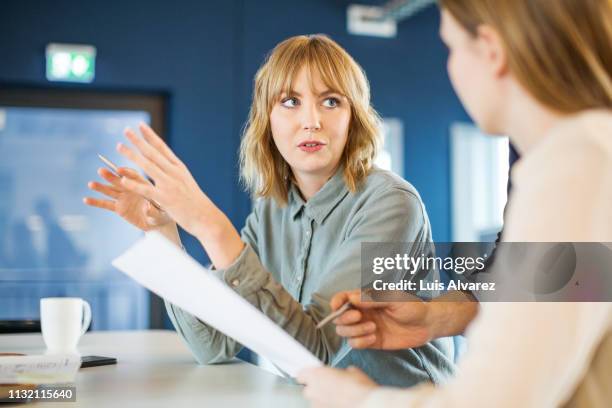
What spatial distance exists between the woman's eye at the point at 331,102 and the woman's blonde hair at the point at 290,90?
25 mm

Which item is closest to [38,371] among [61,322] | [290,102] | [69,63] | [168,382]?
[168,382]

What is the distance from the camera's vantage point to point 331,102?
174 cm

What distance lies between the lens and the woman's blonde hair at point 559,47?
70 centimetres

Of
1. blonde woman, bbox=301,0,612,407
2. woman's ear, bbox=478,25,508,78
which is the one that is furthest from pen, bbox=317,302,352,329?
woman's ear, bbox=478,25,508,78

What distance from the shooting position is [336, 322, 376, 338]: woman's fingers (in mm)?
1071

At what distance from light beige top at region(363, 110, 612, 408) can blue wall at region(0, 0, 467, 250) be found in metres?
4.53

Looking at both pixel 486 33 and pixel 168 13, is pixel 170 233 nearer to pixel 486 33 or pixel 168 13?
pixel 486 33

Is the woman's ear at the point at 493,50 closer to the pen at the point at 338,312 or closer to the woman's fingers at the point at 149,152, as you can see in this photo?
the pen at the point at 338,312

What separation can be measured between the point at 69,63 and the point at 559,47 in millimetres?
4727

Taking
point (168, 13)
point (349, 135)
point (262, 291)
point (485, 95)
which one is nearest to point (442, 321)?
point (262, 291)

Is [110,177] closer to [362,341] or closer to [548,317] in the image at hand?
[362,341]

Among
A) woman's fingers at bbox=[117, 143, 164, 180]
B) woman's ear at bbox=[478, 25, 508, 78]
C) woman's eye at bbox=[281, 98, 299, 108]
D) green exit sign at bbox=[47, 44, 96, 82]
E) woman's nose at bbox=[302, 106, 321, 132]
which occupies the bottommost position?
woman's fingers at bbox=[117, 143, 164, 180]

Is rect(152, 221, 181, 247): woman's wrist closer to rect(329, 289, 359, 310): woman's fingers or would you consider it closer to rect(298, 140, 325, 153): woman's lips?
rect(298, 140, 325, 153): woman's lips

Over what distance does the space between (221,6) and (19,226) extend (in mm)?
2075
